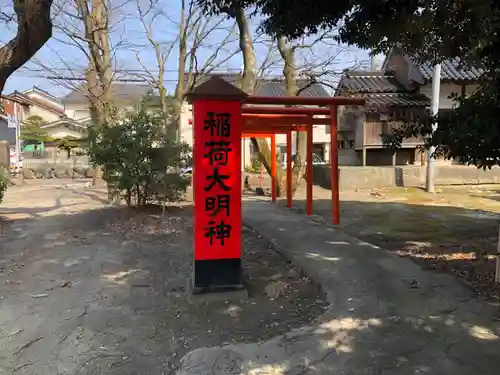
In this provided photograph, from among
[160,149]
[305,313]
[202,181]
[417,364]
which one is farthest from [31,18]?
[417,364]

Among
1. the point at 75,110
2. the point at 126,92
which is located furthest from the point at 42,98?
the point at 126,92

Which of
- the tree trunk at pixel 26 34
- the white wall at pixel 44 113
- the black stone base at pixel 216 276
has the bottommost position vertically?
the black stone base at pixel 216 276

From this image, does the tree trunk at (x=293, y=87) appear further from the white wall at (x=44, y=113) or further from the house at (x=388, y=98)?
the white wall at (x=44, y=113)

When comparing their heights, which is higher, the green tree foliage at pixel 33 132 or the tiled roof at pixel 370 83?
the tiled roof at pixel 370 83

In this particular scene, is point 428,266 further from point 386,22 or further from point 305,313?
point 386,22

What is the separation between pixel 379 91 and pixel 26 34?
17.0m

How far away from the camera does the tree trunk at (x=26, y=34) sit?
233 inches

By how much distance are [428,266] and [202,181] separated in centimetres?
325

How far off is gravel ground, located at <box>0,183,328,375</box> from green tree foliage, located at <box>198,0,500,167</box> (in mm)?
2154

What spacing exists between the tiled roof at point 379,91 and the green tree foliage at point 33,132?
23.1 metres

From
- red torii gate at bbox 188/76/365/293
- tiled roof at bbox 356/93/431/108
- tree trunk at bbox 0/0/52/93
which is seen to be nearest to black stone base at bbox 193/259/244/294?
red torii gate at bbox 188/76/365/293

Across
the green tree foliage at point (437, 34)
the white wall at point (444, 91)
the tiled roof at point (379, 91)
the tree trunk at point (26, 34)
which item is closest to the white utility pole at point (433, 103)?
the tiled roof at point (379, 91)

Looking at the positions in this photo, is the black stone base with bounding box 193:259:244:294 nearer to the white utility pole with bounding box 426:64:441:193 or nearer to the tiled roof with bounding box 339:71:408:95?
the white utility pole with bounding box 426:64:441:193

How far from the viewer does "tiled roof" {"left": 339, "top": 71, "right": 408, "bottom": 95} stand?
20.4m
